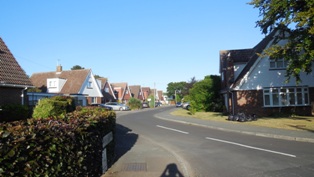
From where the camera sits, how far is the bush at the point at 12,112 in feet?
59.1

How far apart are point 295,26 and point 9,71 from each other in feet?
61.0

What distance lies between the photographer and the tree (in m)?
17.4

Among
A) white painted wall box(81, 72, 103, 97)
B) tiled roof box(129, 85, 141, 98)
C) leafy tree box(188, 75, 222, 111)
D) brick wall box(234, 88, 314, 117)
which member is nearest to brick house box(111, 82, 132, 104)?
tiled roof box(129, 85, 141, 98)

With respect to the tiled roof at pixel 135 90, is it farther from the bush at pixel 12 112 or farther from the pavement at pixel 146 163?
the pavement at pixel 146 163

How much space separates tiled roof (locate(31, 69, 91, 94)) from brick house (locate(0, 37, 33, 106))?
86.3 ft

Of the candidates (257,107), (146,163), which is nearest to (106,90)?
(257,107)

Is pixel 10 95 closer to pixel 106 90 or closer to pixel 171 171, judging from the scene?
pixel 171 171

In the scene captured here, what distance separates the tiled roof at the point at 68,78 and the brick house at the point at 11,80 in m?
26.3

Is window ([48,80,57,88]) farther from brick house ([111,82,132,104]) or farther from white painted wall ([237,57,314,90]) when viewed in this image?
white painted wall ([237,57,314,90])

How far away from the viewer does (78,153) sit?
5.58 metres

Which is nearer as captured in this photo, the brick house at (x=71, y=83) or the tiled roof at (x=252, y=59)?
the tiled roof at (x=252, y=59)

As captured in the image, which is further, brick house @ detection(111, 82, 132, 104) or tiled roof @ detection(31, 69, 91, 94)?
brick house @ detection(111, 82, 132, 104)

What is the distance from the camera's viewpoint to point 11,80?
20250mm

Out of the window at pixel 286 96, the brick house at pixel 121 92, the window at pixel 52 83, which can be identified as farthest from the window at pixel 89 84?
the window at pixel 286 96
